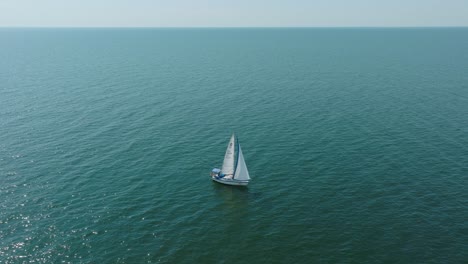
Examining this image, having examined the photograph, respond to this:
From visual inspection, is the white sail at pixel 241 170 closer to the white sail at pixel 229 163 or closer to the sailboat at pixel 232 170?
the sailboat at pixel 232 170

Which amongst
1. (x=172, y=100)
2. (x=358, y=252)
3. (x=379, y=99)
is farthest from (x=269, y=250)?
(x=379, y=99)

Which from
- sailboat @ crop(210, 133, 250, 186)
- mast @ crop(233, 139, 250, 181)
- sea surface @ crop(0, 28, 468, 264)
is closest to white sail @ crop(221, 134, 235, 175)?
sailboat @ crop(210, 133, 250, 186)

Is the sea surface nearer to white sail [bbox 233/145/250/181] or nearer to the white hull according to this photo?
the white hull

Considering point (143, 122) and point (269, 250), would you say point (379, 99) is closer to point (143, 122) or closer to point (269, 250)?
point (143, 122)

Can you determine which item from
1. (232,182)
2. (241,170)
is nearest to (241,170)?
(241,170)

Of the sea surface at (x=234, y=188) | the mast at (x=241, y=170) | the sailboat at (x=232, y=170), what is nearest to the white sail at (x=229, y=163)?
the sailboat at (x=232, y=170)
